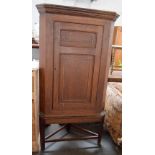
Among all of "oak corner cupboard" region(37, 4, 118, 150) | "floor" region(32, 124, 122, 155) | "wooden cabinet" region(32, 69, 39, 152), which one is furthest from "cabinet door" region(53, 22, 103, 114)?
"floor" region(32, 124, 122, 155)

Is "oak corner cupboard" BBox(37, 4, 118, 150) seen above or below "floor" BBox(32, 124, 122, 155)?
above

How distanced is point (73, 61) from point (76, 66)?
0.18 ft

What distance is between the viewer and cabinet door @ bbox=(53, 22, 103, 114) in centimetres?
144

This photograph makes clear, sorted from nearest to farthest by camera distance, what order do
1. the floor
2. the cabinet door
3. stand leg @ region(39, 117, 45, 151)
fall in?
1. the cabinet door
2. stand leg @ region(39, 117, 45, 151)
3. the floor

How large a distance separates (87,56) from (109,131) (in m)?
1.08

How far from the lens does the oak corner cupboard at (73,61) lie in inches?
54.9

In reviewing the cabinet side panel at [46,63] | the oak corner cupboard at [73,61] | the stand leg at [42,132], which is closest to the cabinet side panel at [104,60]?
the oak corner cupboard at [73,61]

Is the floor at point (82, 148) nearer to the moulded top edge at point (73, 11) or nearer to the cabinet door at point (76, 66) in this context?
the cabinet door at point (76, 66)

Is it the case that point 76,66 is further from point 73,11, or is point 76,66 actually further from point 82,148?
point 82,148

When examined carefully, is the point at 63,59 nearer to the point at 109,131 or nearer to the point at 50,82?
the point at 50,82

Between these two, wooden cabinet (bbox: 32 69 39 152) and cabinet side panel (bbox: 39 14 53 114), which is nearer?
cabinet side panel (bbox: 39 14 53 114)

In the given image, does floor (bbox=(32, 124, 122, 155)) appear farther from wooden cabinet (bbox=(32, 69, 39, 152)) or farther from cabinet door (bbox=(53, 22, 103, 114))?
cabinet door (bbox=(53, 22, 103, 114))

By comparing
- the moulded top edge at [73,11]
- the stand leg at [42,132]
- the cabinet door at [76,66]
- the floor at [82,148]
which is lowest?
the floor at [82,148]
